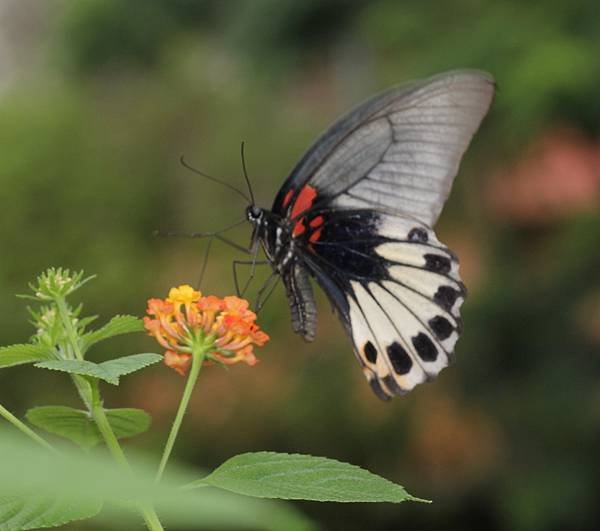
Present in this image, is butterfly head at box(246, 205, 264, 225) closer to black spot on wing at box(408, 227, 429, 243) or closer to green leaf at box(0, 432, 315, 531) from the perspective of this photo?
black spot on wing at box(408, 227, 429, 243)

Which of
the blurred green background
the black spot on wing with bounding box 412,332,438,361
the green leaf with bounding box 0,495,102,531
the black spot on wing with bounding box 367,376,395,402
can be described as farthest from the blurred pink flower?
the green leaf with bounding box 0,495,102,531

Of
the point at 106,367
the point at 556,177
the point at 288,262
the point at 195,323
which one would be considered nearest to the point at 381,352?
the point at 288,262

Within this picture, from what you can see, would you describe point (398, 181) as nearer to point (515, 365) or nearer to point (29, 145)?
point (515, 365)

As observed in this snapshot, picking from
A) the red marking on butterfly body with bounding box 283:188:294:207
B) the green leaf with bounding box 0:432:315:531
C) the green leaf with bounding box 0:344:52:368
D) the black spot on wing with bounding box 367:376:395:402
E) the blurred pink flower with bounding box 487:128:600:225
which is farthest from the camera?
the blurred pink flower with bounding box 487:128:600:225

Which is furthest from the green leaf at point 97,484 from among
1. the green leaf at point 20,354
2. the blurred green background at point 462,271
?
the blurred green background at point 462,271

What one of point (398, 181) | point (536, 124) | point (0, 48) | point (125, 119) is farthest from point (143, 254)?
point (0, 48)

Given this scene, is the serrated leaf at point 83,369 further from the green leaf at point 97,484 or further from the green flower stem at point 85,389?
the green leaf at point 97,484
